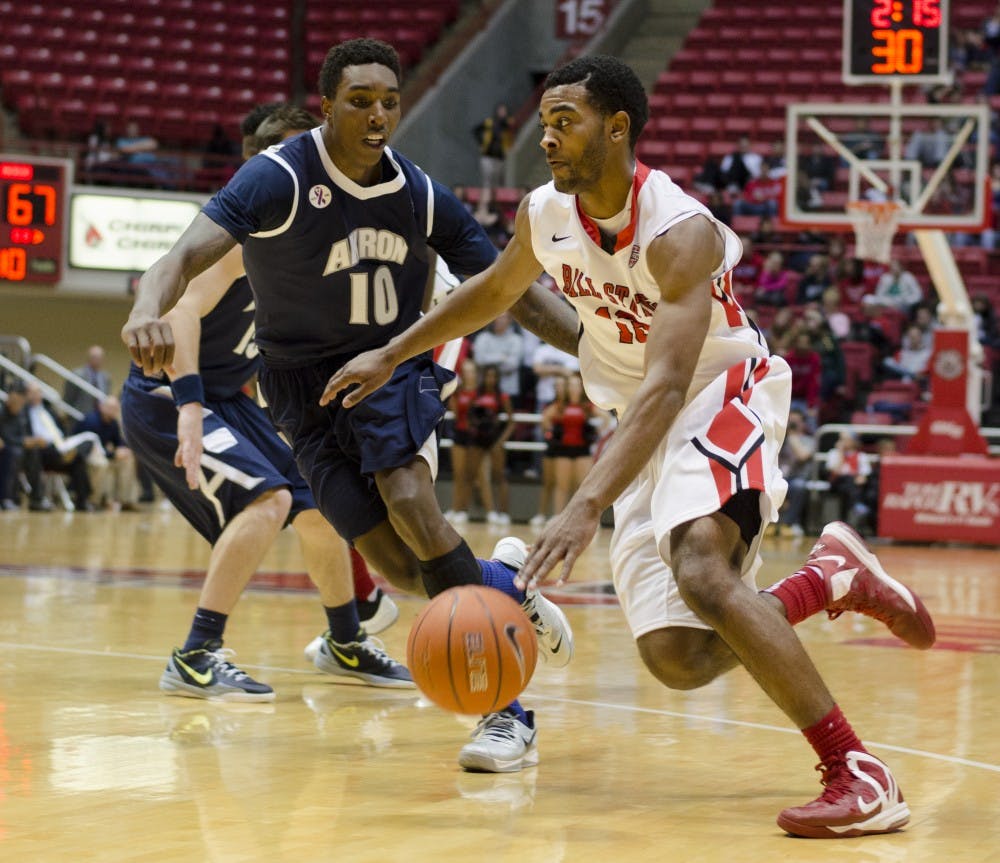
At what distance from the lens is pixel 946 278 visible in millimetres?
14305

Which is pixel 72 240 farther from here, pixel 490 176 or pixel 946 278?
pixel 946 278

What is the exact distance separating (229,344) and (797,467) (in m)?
9.80

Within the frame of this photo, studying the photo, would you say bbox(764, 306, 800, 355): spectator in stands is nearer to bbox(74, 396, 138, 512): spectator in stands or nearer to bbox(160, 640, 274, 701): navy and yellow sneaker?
bbox(74, 396, 138, 512): spectator in stands

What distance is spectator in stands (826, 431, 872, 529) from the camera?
14742 mm

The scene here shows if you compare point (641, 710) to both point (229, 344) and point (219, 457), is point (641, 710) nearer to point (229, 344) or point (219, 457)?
point (219, 457)

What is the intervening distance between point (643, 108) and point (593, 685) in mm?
2602

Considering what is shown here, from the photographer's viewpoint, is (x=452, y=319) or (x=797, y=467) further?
(x=797, y=467)

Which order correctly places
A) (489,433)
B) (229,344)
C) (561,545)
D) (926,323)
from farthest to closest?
(926,323) → (489,433) → (229,344) → (561,545)

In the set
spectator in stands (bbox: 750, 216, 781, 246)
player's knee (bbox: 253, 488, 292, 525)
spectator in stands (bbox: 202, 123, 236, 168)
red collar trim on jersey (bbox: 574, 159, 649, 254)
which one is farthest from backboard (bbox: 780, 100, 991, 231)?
red collar trim on jersey (bbox: 574, 159, 649, 254)

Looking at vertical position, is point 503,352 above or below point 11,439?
above

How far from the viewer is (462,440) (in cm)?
1612

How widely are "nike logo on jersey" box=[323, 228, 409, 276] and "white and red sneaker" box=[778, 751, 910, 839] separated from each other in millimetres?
2230

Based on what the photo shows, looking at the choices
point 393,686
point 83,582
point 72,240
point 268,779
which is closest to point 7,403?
point 72,240

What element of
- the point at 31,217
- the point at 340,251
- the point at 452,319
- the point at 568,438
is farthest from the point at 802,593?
the point at 31,217
